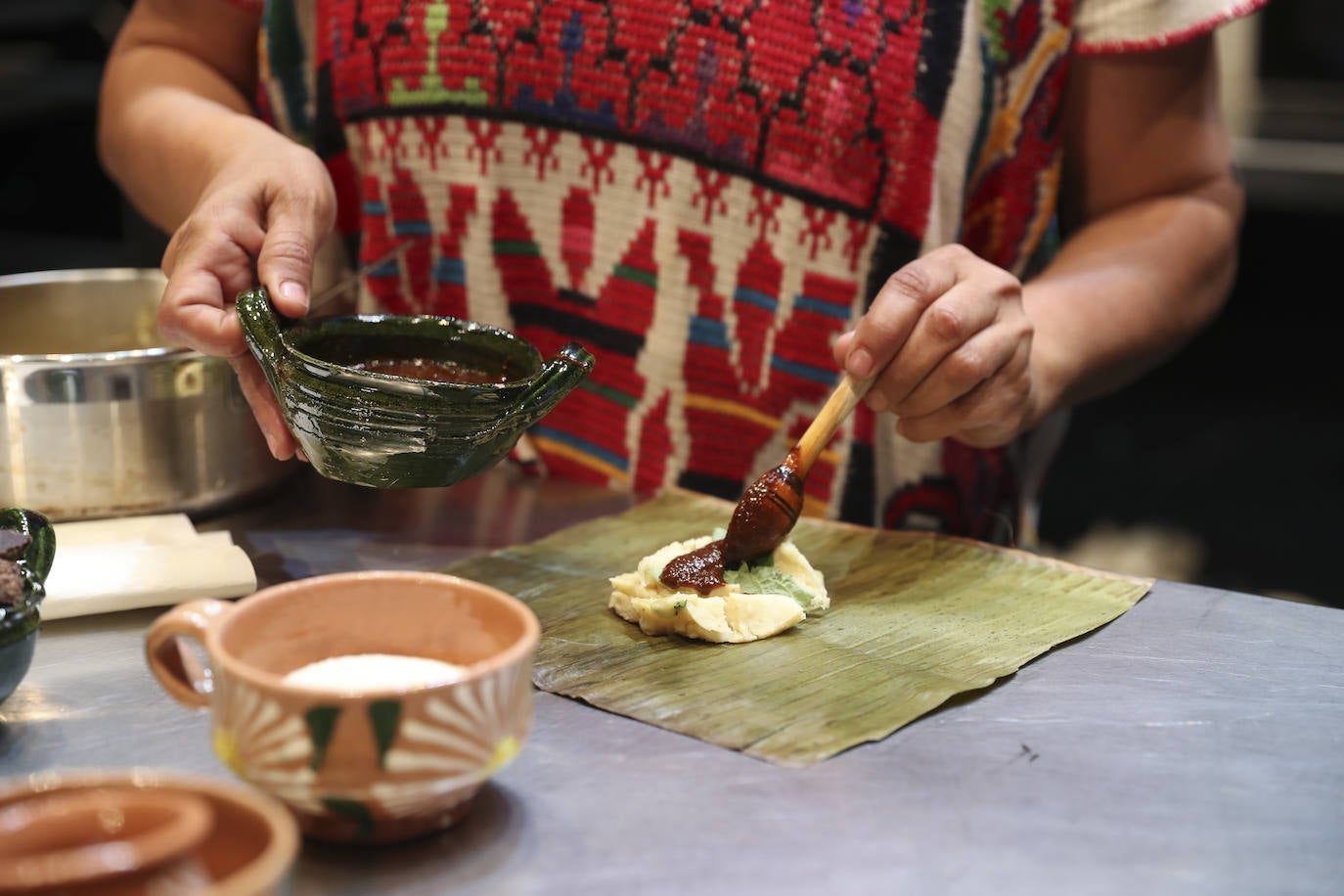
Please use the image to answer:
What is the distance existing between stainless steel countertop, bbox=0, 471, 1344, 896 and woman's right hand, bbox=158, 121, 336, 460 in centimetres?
28

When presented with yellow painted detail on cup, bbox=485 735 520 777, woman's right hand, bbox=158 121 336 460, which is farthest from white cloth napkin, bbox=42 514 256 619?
yellow painted detail on cup, bbox=485 735 520 777

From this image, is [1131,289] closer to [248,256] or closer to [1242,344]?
[248,256]

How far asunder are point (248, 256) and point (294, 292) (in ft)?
0.45

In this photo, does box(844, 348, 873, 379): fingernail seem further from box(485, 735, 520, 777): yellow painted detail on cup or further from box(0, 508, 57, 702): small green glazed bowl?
box(0, 508, 57, 702): small green glazed bowl

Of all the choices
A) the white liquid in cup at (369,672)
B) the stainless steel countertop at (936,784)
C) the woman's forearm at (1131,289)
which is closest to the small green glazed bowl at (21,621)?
the stainless steel countertop at (936,784)

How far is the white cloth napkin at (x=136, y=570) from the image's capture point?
127 centimetres

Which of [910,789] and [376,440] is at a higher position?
[376,440]

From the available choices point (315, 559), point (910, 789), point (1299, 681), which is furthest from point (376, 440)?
point (1299, 681)

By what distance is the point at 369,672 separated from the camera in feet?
2.93

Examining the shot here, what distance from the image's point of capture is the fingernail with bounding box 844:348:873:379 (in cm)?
133

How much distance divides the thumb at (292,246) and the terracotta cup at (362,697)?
47 cm

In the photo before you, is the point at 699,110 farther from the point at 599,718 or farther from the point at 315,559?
the point at 599,718

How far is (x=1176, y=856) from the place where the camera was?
0.90 metres

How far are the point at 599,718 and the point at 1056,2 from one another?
1.07 meters
